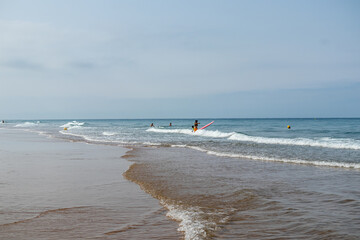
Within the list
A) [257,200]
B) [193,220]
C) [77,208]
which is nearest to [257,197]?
[257,200]

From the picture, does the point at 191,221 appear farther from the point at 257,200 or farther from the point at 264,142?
the point at 264,142

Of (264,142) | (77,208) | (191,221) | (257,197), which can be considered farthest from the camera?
(264,142)

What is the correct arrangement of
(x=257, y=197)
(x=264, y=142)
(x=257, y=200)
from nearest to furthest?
(x=257, y=200)
(x=257, y=197)
(x=264, y=142)

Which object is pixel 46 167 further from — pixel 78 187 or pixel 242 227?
pixel 242 227

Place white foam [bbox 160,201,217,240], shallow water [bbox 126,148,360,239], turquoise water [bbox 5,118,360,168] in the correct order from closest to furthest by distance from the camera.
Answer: white foam [bbox 160,201,217,240]
shallow water [bbox 126,148,360,239]
turquoise water [bbox 5,118,360,168]

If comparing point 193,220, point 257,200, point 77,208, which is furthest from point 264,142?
point 77,208

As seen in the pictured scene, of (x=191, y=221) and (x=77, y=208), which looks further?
(x=77, y=208)

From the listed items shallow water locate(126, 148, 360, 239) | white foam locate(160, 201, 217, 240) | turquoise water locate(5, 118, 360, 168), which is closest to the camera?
white foam locate(160, 201, 217, 240)

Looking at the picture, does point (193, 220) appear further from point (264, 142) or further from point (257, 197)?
point (264, 142)

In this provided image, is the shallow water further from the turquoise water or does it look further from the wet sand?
the turquoise water

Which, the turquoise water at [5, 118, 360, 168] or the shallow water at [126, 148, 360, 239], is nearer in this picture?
the shallow water at [126, 148, 360, 239]

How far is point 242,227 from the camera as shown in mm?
4844

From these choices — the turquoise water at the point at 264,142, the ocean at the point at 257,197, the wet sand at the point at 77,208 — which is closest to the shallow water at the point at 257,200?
the ocean at the point at 257,197

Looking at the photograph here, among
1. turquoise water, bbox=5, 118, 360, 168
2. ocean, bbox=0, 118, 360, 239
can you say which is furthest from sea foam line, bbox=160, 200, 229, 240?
turquoise water, bbox=5, 118, 360, 168
